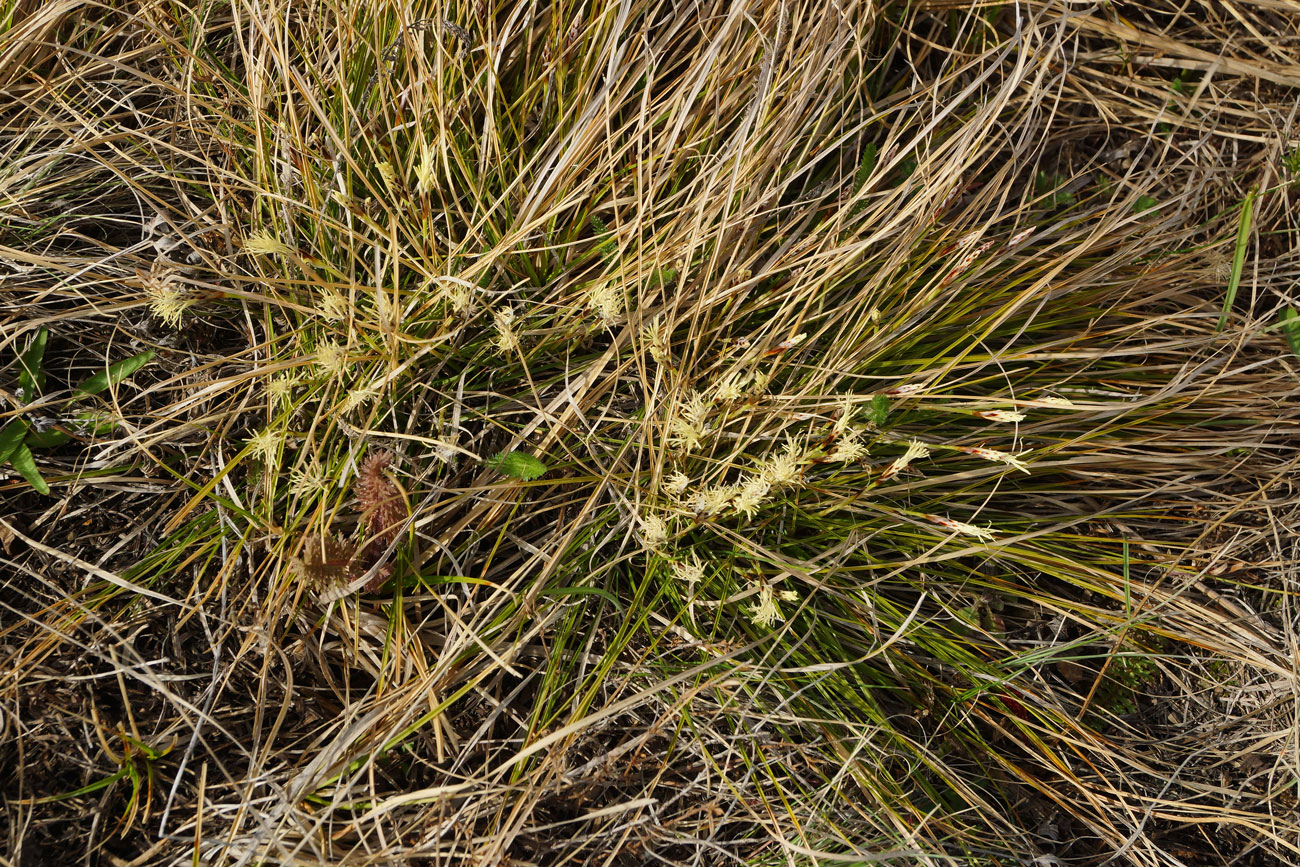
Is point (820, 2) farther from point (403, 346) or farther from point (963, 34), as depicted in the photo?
point (403, 346)

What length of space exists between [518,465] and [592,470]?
20cm

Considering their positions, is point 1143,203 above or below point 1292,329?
above

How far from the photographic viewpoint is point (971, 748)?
4.54 ft

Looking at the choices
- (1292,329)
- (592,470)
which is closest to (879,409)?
(592,470)

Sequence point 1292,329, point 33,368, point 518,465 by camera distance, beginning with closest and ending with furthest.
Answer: point 518,465
point 33,368
point 1292,329

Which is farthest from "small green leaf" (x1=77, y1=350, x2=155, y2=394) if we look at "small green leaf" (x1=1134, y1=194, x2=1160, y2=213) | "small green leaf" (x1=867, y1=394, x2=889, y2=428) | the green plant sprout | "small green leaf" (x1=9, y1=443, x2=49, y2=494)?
"small green leaf" (x1=1134, y1=194, x2=1160, y2=213)

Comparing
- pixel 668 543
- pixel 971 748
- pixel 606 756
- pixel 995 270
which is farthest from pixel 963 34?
pixel 606 756

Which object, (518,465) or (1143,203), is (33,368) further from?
(1143,203)

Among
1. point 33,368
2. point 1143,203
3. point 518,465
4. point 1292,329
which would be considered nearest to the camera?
point 518,465

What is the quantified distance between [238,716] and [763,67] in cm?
134

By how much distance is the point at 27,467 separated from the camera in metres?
1.23

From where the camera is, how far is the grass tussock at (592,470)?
120 cm

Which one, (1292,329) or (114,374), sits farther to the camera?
(1292,329)

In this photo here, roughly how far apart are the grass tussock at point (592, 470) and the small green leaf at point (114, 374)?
2cm
